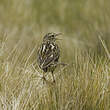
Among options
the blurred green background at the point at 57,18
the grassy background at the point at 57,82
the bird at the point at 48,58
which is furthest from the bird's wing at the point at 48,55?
the blurred green background at the point at 57,18

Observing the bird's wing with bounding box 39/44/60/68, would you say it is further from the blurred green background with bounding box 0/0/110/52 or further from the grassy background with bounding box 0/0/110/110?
the blurred green background with bounding box 0/0/110/52

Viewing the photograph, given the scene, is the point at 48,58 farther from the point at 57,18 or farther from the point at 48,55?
the point at 57,18

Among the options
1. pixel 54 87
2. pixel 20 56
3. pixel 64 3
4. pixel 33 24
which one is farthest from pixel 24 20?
pixel 54 87

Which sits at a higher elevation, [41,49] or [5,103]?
[41,49]

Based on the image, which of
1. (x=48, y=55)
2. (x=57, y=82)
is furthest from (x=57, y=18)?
(x=57, y=82)

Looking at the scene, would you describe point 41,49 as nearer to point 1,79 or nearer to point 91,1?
point 1,79

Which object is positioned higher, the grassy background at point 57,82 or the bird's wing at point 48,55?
the bird's wing at point 48,55

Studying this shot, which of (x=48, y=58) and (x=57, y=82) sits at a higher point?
(x=48, y=58)

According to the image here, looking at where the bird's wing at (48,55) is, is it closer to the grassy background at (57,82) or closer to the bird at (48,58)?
the bird at (48,58)
